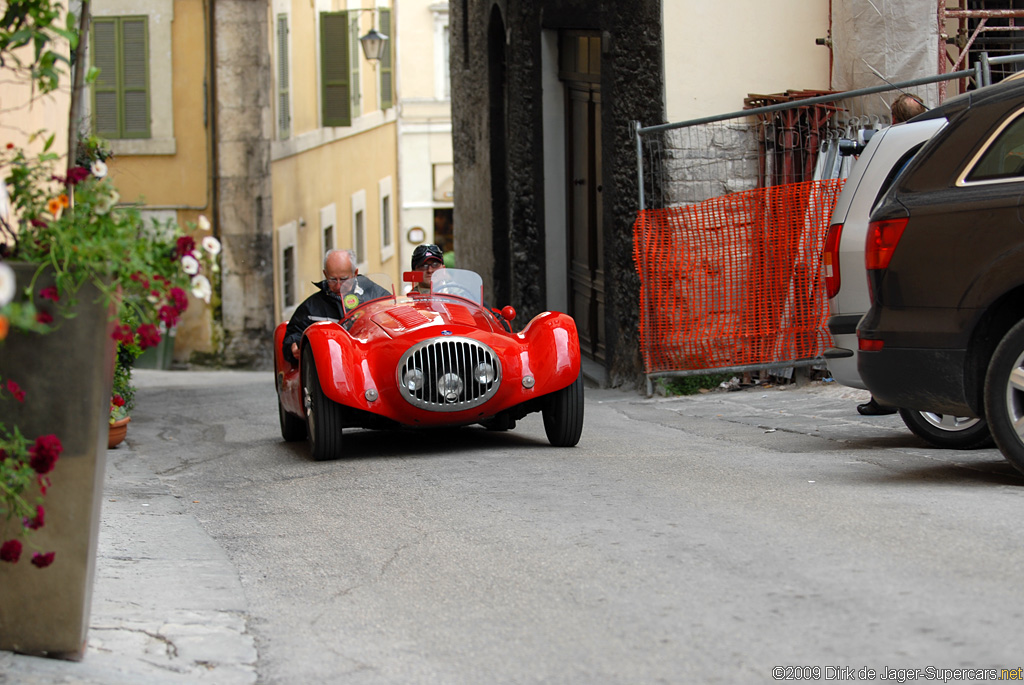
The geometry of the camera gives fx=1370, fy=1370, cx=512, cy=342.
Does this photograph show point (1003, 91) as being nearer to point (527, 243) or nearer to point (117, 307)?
point (117, 307)

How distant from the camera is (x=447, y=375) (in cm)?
825

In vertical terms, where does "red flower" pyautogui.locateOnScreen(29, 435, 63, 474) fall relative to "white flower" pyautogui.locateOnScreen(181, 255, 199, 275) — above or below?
below

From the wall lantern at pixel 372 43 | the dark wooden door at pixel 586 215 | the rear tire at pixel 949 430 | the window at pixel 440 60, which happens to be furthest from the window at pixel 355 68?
the rear tire at pixel 949 430

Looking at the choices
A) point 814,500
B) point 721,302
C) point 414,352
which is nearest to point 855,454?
point 814,500

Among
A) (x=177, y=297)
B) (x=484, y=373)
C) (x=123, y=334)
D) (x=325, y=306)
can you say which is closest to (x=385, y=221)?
(x=325, y=306)

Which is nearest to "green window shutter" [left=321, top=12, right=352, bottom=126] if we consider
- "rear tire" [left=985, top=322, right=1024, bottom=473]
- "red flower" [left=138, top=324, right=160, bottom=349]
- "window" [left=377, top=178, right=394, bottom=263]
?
"window" [left=377, top=178, right=394, bottom=263]

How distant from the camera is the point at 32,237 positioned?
385 centimetres

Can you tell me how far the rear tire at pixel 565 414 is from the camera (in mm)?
8586

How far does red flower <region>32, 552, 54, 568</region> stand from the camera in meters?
3.86

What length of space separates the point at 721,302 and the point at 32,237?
8751mm

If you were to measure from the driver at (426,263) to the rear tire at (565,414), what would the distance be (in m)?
1.53

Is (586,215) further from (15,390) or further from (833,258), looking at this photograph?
(15,390)

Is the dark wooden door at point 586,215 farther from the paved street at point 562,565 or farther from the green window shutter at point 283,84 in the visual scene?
the green window shutter at point 283,84

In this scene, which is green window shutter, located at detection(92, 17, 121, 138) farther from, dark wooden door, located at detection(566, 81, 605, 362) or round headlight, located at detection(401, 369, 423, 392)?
round headlight, located at detection(401, 369, 423, 392)
